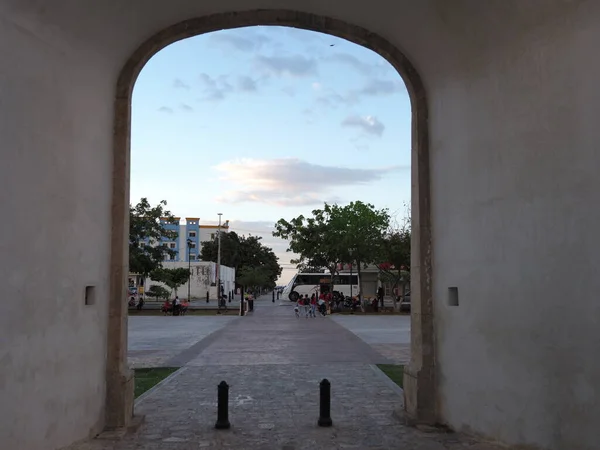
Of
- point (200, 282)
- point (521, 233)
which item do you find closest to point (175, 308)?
point (200, 282)

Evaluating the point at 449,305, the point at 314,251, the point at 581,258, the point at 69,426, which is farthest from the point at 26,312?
the point at 314,251

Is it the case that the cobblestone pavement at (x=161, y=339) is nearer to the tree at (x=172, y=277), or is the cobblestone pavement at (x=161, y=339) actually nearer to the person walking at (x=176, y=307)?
the person walking at (x=176, y=307)

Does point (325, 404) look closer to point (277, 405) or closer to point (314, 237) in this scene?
point (277, 405)

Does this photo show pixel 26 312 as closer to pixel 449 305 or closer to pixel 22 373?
pixel 22 373

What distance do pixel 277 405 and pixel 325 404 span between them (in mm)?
1525

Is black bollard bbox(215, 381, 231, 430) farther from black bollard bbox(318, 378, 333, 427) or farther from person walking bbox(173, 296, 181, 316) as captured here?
person walking bbox(173, 296, 181, 316)

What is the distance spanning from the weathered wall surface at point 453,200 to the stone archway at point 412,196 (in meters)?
0.14

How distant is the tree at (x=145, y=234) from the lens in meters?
35.2

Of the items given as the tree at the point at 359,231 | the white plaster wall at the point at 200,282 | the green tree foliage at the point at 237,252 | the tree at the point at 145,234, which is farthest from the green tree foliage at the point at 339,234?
the green tree foliage at the point at 237,252

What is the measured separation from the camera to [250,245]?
97625 millimetres

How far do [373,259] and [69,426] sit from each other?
32.0m

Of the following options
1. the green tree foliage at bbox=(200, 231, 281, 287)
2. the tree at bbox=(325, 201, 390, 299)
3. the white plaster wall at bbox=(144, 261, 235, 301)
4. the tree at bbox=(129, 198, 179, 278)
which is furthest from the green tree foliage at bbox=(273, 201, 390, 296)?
the green tree foliage at bbox=(200, 231, 281, 287)

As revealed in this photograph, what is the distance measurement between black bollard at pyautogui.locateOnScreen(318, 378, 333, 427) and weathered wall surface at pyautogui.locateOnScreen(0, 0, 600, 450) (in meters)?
1.53

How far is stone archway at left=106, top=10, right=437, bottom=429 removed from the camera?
7.30 metres
